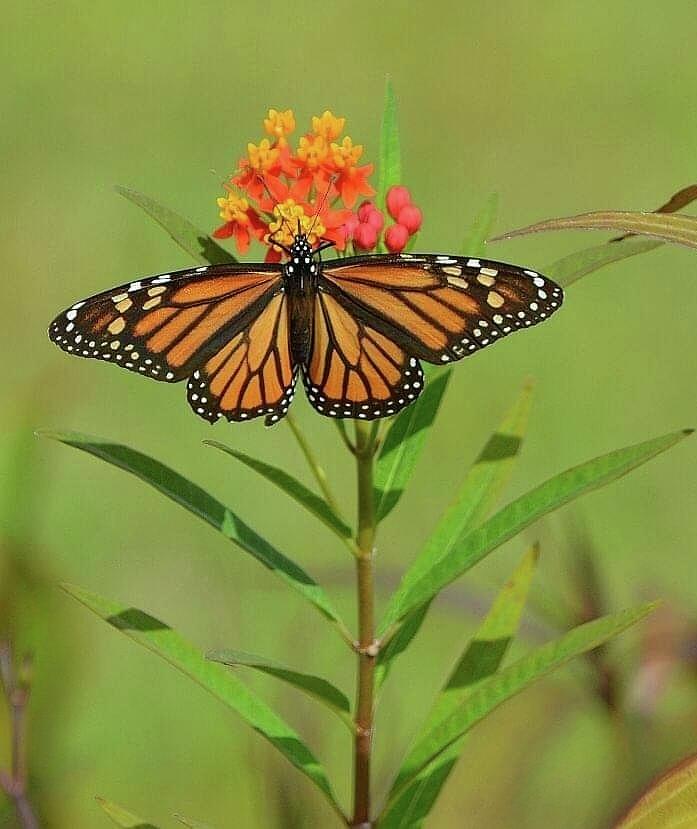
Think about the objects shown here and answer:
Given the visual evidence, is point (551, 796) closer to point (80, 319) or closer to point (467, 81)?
point (80, 319)

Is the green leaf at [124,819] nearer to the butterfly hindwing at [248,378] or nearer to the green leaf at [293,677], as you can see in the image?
the green leaf at [293,677]

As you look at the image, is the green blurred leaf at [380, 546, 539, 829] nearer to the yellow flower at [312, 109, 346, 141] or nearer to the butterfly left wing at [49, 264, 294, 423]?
the butterfly left wing at [49, 264, 294, 423]

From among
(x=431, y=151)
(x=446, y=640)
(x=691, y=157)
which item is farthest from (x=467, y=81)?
(x=446, y=640)

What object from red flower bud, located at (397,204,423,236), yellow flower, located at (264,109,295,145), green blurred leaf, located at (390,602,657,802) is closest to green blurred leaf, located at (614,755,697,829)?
green blurred leaf, located at (390,602,657,802)

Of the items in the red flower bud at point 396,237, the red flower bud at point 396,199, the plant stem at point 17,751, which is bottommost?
the plant stem at point 17,751

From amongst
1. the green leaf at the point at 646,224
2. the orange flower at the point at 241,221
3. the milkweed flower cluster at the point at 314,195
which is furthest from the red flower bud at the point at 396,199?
the green leaf at the point at 646,224

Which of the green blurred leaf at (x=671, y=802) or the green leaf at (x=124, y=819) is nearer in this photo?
the green blurred leaf at (x=671, y=802)
